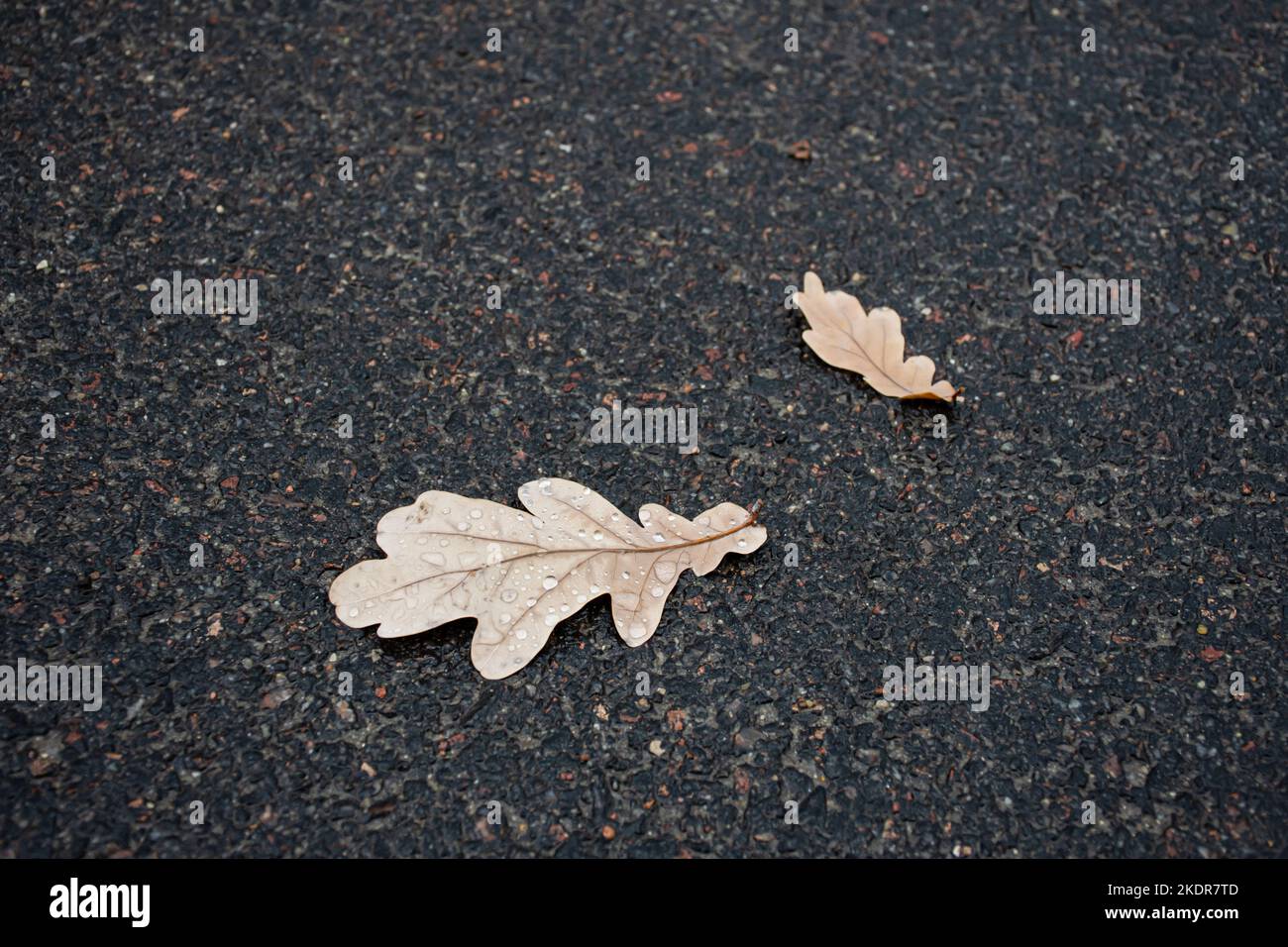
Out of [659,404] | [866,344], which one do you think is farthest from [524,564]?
[866,344]

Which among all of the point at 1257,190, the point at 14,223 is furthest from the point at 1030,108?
the point at 14,223

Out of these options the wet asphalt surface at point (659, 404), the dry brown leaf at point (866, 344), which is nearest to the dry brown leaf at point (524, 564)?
the wet asphalt surface at point (659, 404)

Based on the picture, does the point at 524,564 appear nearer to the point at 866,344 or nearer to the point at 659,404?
the point at 659,404

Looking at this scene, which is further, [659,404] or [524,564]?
[659,404]

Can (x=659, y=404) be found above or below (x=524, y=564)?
above

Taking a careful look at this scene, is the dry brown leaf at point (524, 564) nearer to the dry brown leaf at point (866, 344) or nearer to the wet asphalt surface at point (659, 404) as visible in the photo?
the wet asphalt surface at point (659, 404)
